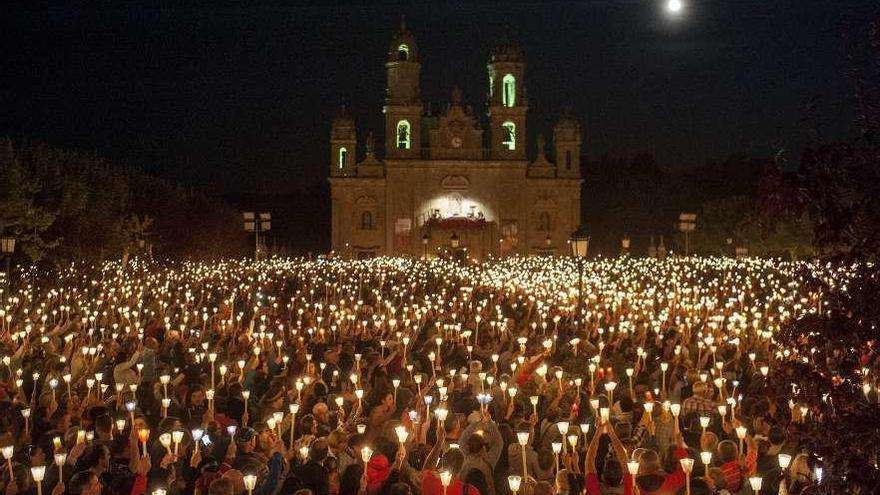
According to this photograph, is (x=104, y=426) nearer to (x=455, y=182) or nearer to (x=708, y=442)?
(x=708, y=442)

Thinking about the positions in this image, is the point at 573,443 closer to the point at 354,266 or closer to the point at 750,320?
the point at 750,320

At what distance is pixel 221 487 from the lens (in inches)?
268

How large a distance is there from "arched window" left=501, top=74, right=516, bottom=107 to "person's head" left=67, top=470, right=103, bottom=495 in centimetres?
6988

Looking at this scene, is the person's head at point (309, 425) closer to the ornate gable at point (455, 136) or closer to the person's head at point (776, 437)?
the person's head at point (776, 437)

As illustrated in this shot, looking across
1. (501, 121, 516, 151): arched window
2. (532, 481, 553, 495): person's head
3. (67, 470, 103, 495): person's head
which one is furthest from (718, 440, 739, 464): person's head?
(501, 121, 516, 151): arched window

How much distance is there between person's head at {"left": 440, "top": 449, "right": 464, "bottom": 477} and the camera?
7594mm

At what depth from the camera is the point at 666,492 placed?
292 inches

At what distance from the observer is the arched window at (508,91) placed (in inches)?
2975

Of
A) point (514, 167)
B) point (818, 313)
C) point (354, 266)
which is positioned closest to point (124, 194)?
point (354, 266)

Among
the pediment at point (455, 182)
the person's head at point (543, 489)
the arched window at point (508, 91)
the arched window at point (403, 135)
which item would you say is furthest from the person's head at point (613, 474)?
the arched window at point (508, 91)

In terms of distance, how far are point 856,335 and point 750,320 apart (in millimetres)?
16597

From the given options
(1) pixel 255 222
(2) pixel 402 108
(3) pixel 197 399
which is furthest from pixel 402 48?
(3) pixel 197 399

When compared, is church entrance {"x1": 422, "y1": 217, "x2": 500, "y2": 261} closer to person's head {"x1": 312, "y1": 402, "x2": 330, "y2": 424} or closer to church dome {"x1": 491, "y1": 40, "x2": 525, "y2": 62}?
church dome {"x1": 491, "y1": 40, "x2": 525, "y2": 62}

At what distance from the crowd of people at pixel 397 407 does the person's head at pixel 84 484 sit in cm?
1
